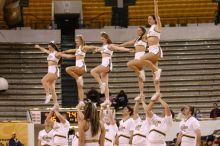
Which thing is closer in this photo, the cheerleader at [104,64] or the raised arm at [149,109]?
the raised arm at [149,109]

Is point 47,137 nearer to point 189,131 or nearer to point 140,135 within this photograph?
point 140,135

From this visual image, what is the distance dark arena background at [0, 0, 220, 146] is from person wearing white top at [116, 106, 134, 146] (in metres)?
7.84

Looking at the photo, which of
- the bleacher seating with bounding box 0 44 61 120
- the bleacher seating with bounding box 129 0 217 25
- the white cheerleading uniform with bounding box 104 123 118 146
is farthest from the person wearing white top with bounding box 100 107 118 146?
the bleacher seating with bounding box 129 0 217 25

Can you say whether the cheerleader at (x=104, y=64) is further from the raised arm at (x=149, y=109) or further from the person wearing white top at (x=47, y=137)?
the raised arm at (x=149, y=109)

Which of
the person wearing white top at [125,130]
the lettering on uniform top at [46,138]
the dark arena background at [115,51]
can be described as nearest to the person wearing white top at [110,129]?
the person wearing white top at [125,130]

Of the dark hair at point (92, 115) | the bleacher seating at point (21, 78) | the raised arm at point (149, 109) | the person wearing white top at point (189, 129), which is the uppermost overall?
the dark hair at point (92, 115)

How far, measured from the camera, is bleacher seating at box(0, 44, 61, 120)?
24.8 metres

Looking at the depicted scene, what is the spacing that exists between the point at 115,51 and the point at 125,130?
11198 mm

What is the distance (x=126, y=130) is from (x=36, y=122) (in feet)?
18.9

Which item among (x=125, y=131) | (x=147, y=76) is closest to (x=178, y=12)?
(x=147, y=76)

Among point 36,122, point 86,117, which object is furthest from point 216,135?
point 86,117

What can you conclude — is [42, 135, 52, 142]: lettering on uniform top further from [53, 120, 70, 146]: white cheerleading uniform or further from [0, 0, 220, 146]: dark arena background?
[0, 0, 220, 146]: dark arena background

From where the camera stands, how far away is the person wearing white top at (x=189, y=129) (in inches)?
530

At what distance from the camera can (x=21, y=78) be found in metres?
25.7
